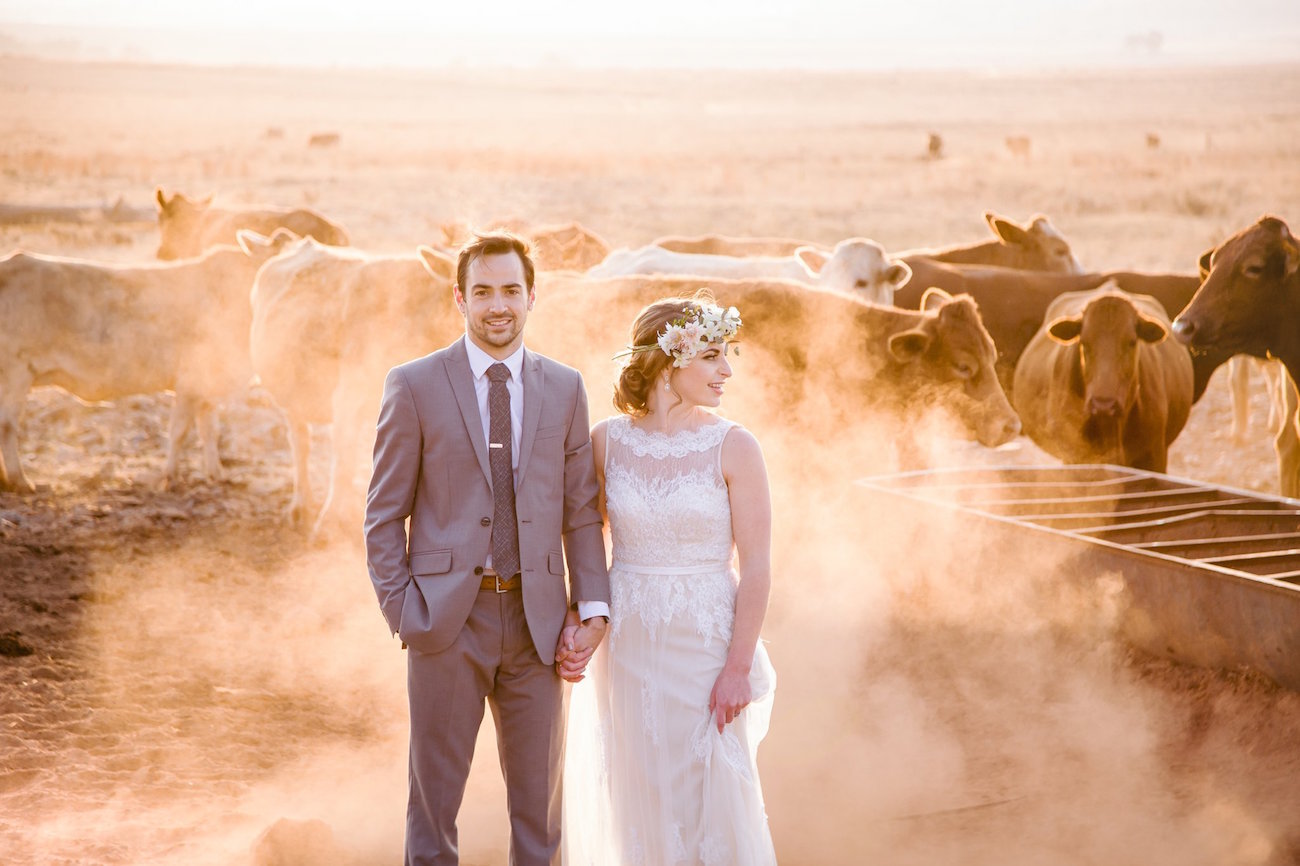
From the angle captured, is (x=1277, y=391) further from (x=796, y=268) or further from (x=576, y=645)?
(x=576, y=645)

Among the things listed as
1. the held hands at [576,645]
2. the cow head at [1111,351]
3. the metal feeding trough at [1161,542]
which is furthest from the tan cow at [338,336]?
the held hands at [576,645]

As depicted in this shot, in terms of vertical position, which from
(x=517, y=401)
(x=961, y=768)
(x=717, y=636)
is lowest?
(x=961, y=768)

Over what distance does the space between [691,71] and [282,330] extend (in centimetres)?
11345

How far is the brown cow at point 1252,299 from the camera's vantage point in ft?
32.4

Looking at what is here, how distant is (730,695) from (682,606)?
0.29 m

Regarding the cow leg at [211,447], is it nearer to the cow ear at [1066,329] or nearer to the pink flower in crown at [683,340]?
the cow ear at [1066,329]

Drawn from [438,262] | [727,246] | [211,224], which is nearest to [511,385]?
[438,262]

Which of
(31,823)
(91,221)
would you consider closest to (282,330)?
(31,823)

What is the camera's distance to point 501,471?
3881 millimetres

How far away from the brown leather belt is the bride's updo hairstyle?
0.66 m

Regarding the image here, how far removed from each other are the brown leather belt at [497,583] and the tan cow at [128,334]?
802 cm

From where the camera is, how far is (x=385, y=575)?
379 cm

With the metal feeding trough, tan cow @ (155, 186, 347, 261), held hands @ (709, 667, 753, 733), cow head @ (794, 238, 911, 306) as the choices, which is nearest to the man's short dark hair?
held hands @ (709, 667, 753, 733)

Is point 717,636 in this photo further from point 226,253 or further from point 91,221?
point 91,221
